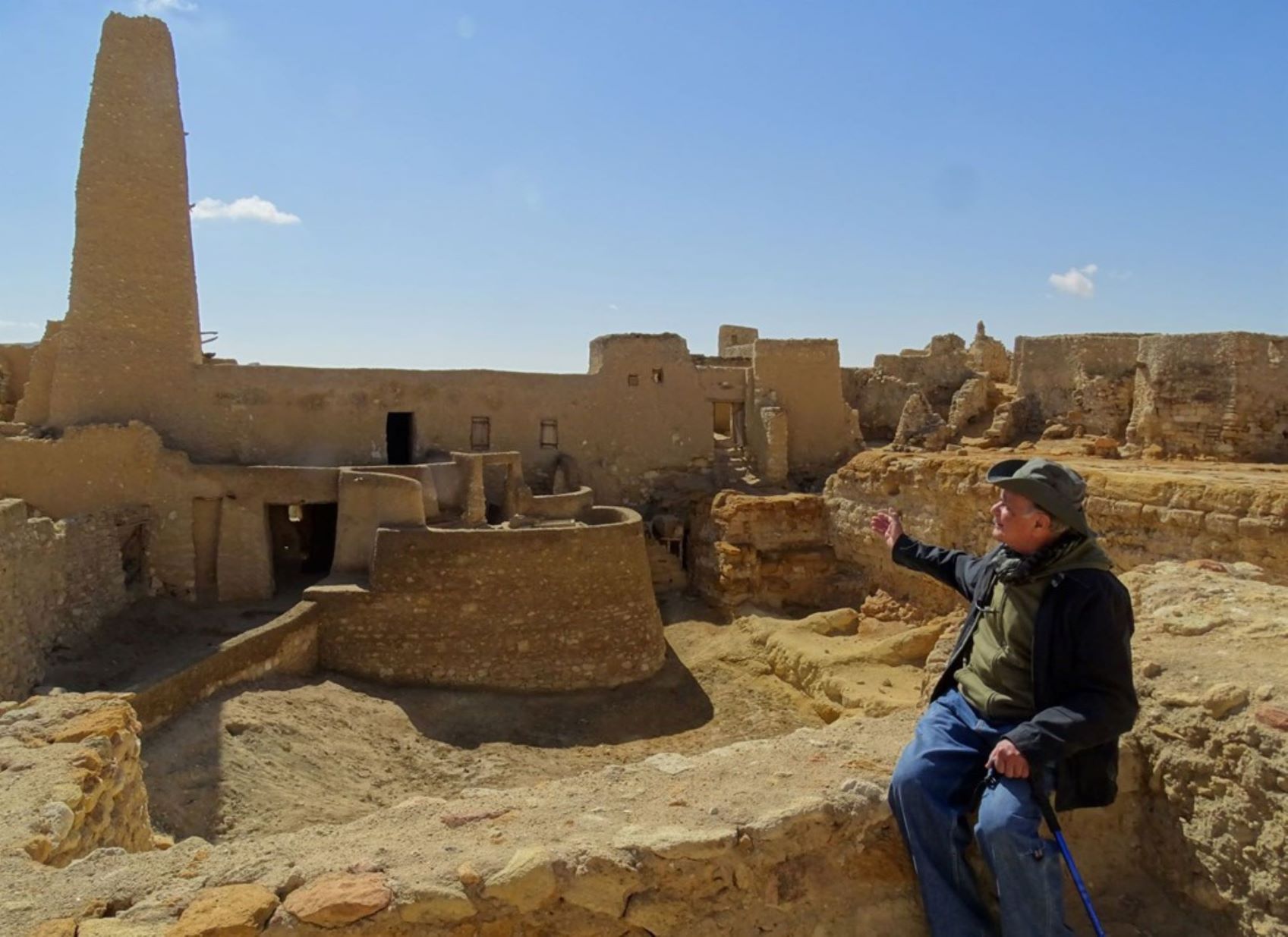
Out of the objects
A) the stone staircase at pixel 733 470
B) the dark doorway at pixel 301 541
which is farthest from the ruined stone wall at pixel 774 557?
the dark doorway at pixel 301 541

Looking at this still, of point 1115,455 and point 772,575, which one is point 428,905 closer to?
point 772,575

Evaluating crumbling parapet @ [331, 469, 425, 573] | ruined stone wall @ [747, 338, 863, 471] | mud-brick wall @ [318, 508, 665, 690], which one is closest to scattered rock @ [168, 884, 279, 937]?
mud-brick wall @ [318, 508, 665, 690]

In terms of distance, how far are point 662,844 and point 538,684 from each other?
29.7 feet

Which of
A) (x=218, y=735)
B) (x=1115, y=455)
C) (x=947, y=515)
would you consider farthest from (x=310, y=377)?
(x=1115, y=455)

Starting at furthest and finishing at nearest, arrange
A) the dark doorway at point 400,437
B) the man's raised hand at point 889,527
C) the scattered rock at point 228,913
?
the dark doorway at point 400,437
the man's raised hand at point 889,527
the scattered rock at point 228,913

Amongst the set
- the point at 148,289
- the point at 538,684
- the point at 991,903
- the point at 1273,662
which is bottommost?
the point at 538,684

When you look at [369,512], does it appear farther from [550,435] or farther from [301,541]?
[550,435]

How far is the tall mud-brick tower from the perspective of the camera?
1368cm

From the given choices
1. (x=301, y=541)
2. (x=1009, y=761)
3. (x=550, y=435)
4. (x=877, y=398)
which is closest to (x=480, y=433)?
(x=550, y=435)

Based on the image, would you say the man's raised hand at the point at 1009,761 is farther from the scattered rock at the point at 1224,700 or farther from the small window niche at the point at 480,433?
the small window niche at the point at 480,433

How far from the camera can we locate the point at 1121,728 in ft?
8.70

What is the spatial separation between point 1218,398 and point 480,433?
12513 millimetres

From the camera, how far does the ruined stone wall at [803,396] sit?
706 inches

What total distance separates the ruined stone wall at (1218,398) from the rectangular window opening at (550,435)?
33.9ft
